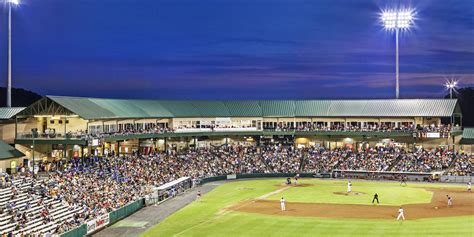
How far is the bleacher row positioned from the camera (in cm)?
3703

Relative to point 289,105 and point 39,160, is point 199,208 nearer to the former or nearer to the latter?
point 39,160

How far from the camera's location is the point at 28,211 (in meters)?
40.5

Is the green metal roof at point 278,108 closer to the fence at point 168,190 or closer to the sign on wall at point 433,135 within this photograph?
the sign on wall at point 433,135

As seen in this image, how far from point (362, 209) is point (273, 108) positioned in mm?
44857

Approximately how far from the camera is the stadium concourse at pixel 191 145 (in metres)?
48.1

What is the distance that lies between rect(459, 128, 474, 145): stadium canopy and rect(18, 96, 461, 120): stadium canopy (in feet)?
10.7

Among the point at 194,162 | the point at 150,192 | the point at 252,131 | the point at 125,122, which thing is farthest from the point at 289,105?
the point at 150,192

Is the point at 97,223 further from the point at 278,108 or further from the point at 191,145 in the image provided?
the point at 278,108

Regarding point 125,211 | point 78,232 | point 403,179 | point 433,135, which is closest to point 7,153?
point 125,211

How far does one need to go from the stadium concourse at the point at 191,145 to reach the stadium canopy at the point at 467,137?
87 cm

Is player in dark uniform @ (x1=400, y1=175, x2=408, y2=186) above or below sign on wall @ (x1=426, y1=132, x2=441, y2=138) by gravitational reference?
below

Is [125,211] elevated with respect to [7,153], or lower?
lower

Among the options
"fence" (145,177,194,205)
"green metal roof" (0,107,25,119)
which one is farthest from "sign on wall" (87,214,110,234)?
"green metal roof" (0,107,25,119)

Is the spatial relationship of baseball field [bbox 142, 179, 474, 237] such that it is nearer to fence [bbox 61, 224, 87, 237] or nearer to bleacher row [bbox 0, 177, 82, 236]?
fence [bbox 61, 224, 87, 237]
